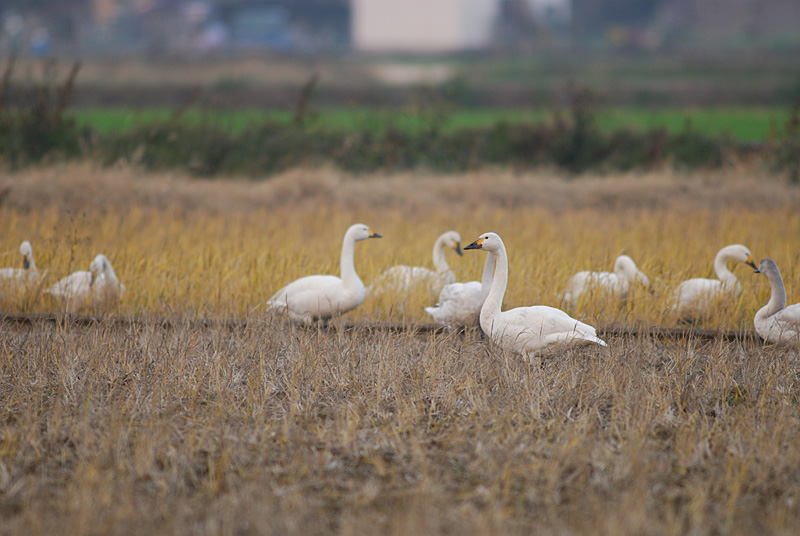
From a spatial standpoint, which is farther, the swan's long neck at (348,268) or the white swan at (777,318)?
the swan's long neck at (348,268)

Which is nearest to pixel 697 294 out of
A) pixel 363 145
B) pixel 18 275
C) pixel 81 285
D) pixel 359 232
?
pixel 359 232

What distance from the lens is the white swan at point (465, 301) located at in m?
5.15

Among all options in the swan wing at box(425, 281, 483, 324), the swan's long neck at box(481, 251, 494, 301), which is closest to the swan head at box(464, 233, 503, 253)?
the swan's long neck at box(481, 251, 494, 301)

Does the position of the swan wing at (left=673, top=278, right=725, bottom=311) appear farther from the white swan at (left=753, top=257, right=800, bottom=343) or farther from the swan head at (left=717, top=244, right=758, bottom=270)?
the white swan at (left=753, top=257, right=800, bottom=343)

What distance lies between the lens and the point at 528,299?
18.8 feet

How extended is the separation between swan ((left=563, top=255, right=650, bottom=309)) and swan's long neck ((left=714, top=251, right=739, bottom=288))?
0.59 metres

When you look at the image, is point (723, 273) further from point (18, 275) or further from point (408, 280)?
point (18, 275)

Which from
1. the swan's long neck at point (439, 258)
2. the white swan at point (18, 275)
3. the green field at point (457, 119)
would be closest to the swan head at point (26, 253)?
the white swan at point (18, 275)

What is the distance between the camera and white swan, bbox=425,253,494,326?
→ 16.9 ft

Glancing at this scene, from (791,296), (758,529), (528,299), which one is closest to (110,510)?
(758,529)

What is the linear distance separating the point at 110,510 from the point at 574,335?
253 cm

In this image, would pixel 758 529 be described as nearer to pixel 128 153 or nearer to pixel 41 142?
pixel 128 153

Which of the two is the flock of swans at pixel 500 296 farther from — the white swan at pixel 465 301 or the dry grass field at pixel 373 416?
the dry grass field at pixel 373 416

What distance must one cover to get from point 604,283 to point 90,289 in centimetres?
384
